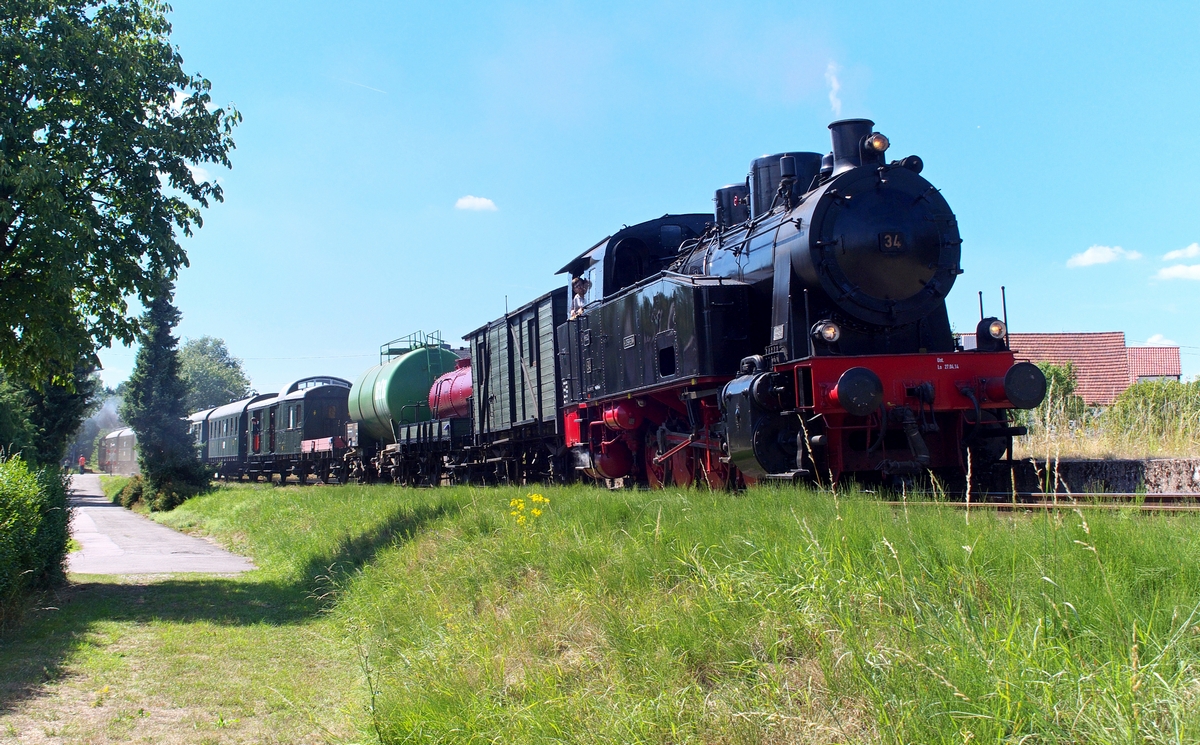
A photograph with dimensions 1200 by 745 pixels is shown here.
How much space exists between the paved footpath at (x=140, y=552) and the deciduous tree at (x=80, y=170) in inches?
132

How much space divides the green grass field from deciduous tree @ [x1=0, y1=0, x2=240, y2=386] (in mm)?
4013

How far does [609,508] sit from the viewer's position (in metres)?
7.94

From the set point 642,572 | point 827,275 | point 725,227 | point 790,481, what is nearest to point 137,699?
point 642,572

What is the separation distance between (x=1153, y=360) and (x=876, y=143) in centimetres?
5099

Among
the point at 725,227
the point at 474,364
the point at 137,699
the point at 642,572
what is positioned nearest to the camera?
the point at 642,572

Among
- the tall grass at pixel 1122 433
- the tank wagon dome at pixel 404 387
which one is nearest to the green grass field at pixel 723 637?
the tall grass at pixel 1122 433

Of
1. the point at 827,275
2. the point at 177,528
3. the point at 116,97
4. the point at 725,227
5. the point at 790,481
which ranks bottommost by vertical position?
the point at 177,528

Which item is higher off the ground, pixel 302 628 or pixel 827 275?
pixel 827 275

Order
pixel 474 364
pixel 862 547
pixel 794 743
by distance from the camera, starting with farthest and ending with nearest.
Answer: pixel 474 364 → pixel 862 547 → pixel 794 743

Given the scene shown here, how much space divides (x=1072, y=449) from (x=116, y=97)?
13.3 meters

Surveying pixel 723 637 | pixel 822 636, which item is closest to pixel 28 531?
pixel 723 637

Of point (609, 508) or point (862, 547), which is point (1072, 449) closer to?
point (609, 508)

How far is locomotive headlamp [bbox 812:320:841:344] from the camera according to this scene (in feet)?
28.7

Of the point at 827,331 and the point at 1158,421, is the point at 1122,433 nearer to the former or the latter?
the point at 1158,421
